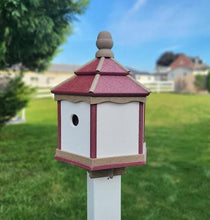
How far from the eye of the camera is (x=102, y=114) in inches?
69.3

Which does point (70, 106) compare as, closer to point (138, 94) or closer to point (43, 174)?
point (138, 94)

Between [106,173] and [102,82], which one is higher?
[102,82]

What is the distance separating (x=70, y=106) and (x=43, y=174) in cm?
284

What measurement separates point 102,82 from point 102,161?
0.52 metres

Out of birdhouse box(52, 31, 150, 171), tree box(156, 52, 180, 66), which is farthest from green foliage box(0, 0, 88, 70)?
tree box(156, 52, 180, 66)

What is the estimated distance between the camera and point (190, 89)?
25.6 m

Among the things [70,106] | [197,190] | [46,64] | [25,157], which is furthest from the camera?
[46,64]

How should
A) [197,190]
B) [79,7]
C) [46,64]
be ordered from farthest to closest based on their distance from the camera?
[46,64]
[79,7]
[197,190]

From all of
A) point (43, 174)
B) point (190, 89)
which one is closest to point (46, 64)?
point (43, 174)

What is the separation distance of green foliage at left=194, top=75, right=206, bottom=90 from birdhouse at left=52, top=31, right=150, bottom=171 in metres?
24.9

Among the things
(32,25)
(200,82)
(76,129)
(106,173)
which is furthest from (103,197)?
(200,82)

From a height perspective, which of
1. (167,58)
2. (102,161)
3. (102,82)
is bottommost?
(102,161)

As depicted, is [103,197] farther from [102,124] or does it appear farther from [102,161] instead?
[102,124]

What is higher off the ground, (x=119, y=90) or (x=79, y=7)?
(x=79, y=7)
